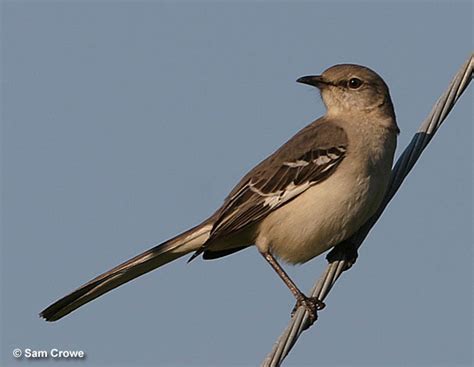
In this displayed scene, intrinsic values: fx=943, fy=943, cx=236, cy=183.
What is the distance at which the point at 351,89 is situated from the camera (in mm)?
8719

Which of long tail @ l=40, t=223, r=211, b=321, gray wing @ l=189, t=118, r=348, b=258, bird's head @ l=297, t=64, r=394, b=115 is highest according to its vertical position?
bird's head @ l=297, t=64, r=394, b=115

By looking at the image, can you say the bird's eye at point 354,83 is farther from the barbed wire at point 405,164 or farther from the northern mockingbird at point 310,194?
the barbed wire at point 405,164

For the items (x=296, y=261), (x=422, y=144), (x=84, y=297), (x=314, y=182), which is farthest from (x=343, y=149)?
(x=84, y=297)

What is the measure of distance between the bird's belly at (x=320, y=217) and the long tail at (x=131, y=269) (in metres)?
0.66

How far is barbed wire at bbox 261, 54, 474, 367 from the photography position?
5.54 meters

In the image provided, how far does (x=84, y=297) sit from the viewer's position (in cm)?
842

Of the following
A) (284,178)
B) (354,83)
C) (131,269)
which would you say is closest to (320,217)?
(284,178)

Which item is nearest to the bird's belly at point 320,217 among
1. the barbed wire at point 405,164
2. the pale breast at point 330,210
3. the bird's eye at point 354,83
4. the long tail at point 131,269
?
the pale breast at point 330,210

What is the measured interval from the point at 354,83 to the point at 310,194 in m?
1.36

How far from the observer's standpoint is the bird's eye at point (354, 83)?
28.7 ft

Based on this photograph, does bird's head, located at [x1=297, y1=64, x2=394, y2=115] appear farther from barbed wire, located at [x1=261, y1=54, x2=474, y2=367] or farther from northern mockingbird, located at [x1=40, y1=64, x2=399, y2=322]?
barbed wire, located at [x1=261, y1=54, x2=474, y2=367]

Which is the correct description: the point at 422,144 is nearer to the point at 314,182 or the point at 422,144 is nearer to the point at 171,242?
the point at 314,182

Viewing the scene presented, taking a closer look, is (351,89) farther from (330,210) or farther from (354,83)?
(330,210)

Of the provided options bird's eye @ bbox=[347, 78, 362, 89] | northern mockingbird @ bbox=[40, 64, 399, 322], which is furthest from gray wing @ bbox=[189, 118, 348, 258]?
bird's eye @ bbox=[347, 78, 362, 89]
